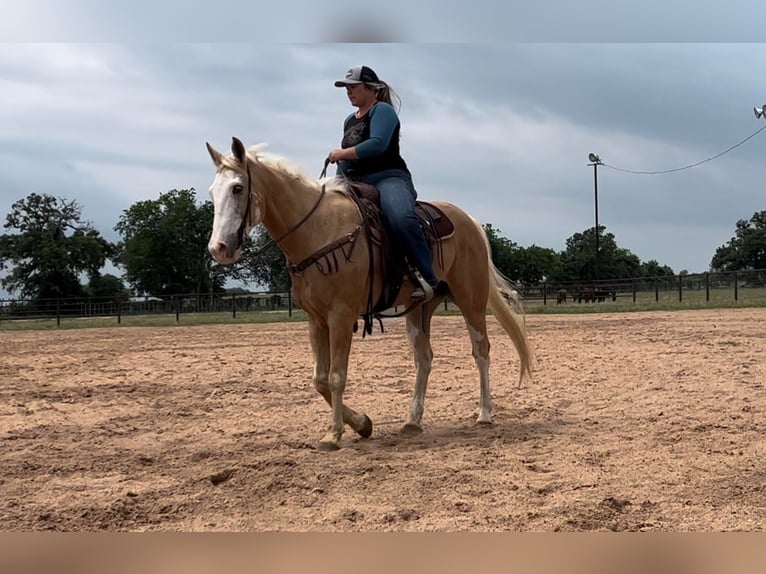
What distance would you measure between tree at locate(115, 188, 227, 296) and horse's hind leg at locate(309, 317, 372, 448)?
30493mm

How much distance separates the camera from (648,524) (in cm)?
264

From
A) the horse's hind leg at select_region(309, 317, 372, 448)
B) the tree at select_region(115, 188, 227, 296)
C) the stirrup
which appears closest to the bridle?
the horse's hind leg at select_region(309, 317, 372, 448)

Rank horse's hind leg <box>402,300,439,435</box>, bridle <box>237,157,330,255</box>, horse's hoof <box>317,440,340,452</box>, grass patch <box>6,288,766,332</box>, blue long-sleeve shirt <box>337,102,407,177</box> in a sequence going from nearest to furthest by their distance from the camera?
bridle <box>237,157,330,255</box> < horse's hoof <box>317,440,340,452</box> < blue long-sleeve shirt <box>337,102,407,177</box> < horse's hind leg <box>402,300,439,435</box> < grass patch <box>6,288,766,332</box>

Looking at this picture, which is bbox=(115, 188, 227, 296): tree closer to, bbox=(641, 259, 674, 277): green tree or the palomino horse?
the palomino horse

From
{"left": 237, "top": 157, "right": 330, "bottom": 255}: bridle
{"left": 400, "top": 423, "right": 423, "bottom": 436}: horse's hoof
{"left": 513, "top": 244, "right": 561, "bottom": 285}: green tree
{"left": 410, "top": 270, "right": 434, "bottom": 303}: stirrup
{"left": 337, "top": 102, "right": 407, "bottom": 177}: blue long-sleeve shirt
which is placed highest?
{"left": 513, "top": 244, "right": 561, "bottom": 285}: green tree

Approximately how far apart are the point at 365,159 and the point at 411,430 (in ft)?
6.85

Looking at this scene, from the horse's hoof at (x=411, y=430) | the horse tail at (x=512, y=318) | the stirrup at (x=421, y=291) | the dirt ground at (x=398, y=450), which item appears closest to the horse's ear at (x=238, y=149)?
the stirrup at (x=421, y=291)

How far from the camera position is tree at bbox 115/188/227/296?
37188mm

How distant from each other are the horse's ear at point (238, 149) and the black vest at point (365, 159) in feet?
3.20

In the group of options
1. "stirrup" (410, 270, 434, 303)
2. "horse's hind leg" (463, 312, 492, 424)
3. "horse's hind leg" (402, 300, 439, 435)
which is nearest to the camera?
"stirrup" (410, 270, 434, 303)

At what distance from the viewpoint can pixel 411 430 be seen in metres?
4.83

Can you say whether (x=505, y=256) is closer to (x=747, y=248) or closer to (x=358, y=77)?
(x=747, y=248)

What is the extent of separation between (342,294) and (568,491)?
1.94 metres

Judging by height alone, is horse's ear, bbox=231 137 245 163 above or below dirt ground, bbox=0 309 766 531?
above
